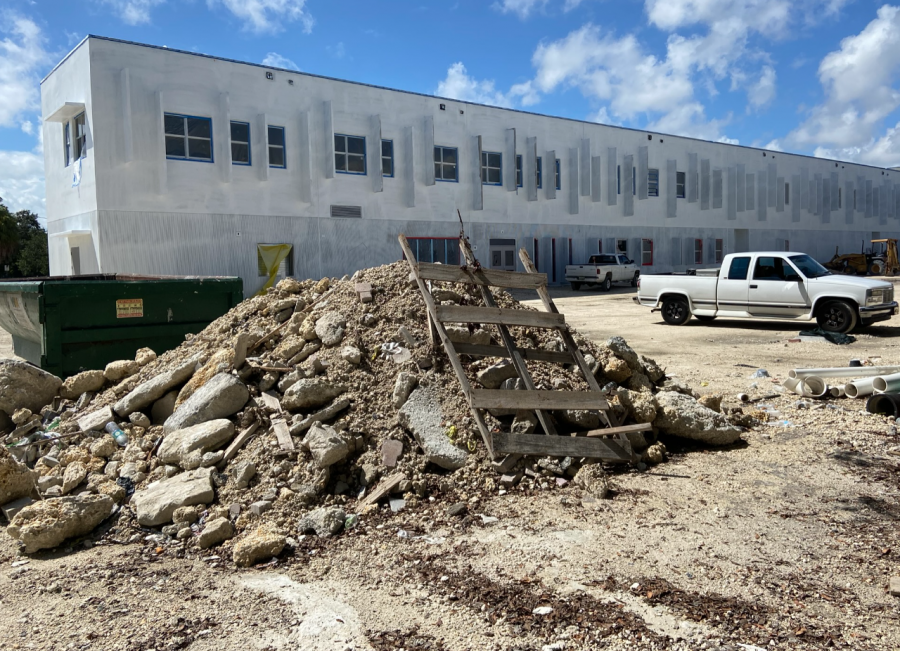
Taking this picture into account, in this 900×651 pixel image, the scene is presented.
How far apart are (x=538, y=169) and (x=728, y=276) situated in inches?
774

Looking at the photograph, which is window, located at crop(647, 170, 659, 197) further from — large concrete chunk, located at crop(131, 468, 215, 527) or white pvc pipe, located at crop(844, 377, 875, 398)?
large concrete chunk, located at crop(131, 468, 215, 527)

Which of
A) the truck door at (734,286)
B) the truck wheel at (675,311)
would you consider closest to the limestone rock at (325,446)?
the truck door at (734,286)

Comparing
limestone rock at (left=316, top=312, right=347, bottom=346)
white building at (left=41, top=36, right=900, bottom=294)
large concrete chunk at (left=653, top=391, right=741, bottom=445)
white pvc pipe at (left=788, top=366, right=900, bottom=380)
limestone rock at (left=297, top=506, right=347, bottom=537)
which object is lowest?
limestone rock at (left=297, top=506, right=347, bottom=537)

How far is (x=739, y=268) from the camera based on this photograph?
1593 centimetres

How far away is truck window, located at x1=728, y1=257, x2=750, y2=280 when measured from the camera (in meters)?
15.8

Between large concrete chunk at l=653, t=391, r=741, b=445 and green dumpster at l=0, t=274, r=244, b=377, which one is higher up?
green dumpster at l=0, t=274, r=244, b=377

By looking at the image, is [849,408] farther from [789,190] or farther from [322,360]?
[789,190]

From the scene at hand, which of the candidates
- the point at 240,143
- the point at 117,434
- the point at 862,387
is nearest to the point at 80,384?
the point at 117,434

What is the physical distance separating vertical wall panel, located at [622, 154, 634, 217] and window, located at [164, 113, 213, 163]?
22.8 metres

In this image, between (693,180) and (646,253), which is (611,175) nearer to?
(646,253)

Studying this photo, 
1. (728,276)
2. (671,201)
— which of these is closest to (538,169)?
(671,201)

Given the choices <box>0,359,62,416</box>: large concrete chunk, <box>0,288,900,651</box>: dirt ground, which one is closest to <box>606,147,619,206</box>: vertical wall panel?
<box>0,288,900,651</box>: dirt ground

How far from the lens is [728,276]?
1612 cm

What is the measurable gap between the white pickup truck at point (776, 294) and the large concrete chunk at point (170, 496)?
1304 cm
